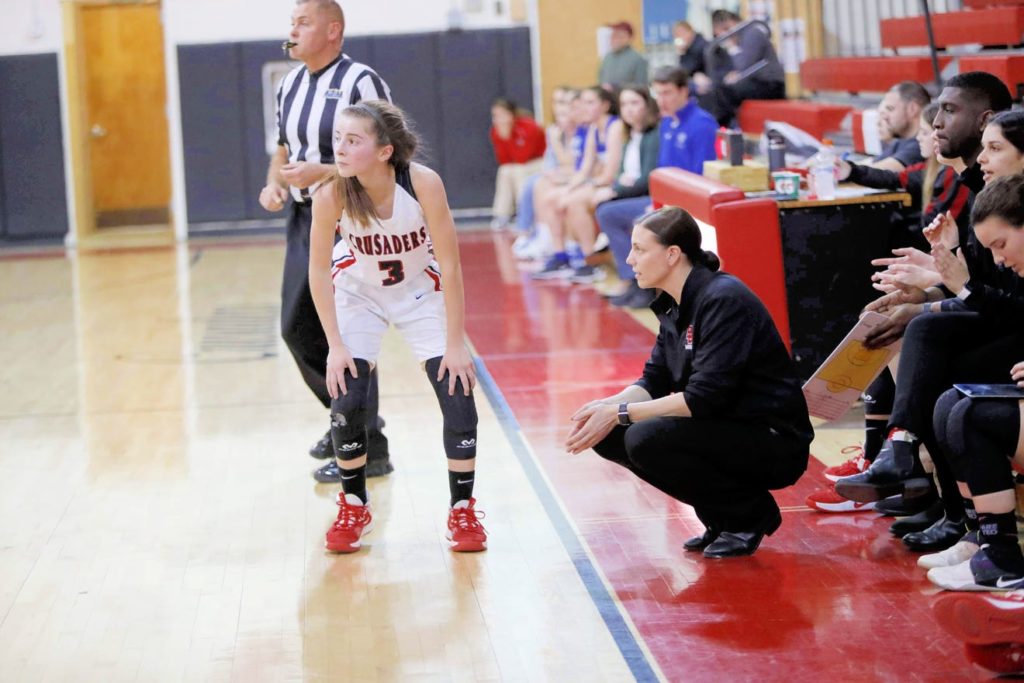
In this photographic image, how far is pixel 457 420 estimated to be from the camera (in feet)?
13.1

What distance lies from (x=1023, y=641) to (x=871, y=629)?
0.44 metres

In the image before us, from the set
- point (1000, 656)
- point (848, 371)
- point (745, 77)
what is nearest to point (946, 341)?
point (848, 371)

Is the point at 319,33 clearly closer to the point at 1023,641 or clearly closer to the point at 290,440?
the point at 290,440

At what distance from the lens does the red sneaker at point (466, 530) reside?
4.00 m

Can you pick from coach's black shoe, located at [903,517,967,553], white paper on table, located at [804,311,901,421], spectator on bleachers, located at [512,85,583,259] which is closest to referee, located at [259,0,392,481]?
white paper on table, located at [804,311,901,421]

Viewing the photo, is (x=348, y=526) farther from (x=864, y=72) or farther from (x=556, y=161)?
(x=556, y=161)

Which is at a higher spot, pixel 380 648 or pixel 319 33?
pixel 319 33

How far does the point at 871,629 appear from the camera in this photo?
10.6ft

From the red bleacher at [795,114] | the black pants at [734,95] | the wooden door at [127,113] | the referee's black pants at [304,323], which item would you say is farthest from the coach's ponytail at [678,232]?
the wooden door at [127,113]

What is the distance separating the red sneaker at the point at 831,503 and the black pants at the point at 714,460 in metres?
0.46

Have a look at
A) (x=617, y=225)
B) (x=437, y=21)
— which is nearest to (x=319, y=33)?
(x=617, y=225)

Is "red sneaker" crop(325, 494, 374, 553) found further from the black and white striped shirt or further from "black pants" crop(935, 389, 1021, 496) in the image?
"black pants" crop(935, 389, 1021, 496)

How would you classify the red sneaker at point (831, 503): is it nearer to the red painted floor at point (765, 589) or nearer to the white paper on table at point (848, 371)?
the red painted floor at point (765, 589)

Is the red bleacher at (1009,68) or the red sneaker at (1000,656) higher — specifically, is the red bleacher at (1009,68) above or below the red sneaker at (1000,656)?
above
